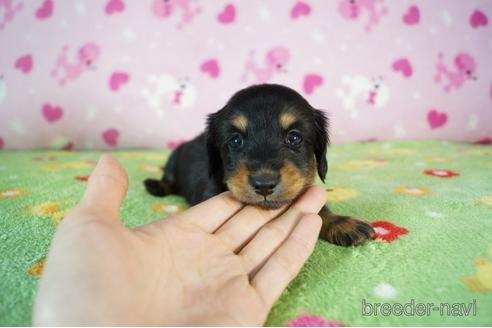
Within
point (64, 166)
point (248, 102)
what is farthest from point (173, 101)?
point (248, 102)

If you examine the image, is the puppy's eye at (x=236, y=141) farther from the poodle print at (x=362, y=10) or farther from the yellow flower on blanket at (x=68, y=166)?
the poodle print at (x=362, y=10)

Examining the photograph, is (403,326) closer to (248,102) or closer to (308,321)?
(308,321)

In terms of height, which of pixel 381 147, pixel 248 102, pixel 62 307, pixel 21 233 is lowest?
pixel 381 147

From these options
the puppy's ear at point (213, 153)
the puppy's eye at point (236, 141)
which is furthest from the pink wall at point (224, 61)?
the puppy's eye at point (236, 141)

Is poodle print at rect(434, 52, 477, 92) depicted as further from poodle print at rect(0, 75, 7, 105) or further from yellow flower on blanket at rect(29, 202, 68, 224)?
poodle print at rect(0, 75, 7, 105)

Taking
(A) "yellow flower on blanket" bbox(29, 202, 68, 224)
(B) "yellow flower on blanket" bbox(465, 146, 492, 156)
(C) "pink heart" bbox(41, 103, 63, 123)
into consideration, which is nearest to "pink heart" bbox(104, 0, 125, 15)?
(C) "pink heart" bbox(41, 103, 63, 123)

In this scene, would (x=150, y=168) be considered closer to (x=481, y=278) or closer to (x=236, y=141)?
(x=236, y=141)

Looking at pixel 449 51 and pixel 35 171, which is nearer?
pixel 35 171
